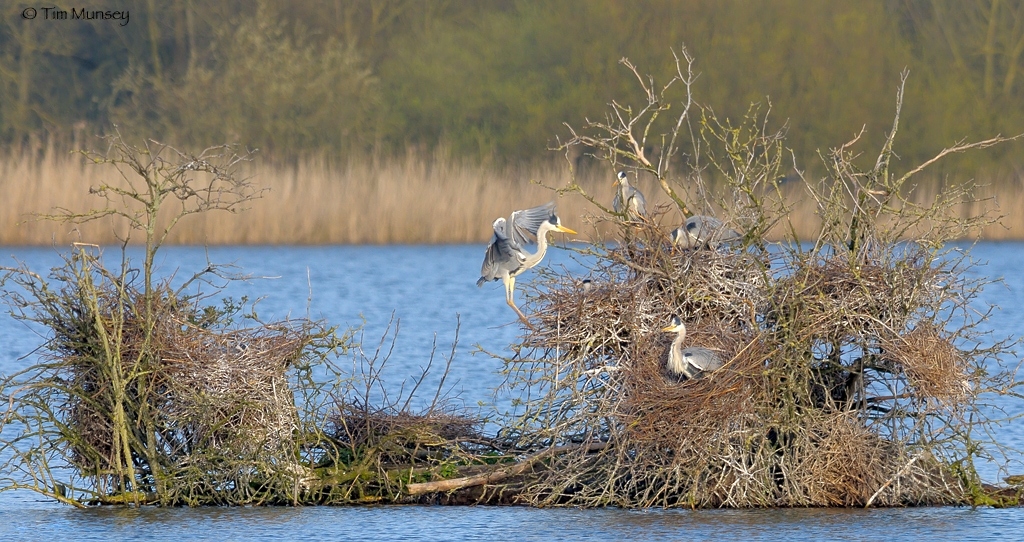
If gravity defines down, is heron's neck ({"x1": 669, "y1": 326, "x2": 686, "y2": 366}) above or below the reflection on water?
above

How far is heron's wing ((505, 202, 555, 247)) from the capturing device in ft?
27.8

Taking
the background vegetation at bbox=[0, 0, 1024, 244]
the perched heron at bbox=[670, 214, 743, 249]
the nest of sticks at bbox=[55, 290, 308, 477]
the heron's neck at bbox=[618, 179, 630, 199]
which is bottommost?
the nest of sticks at bbox=[55, 290, 308, 477]

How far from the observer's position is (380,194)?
22.5 metres

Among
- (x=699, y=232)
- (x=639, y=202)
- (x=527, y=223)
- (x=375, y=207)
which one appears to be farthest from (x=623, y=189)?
(x=375, y=207)

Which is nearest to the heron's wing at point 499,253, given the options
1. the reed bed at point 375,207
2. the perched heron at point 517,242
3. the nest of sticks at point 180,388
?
the perched heron at point 517,242

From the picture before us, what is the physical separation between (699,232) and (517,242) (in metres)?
Answer: 1.59

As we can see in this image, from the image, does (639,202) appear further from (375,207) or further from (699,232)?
(375,207)

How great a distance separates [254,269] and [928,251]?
52.9 ft

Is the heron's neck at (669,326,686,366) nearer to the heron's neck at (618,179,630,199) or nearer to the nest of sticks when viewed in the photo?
the heron's neck at (618,179,630,199)

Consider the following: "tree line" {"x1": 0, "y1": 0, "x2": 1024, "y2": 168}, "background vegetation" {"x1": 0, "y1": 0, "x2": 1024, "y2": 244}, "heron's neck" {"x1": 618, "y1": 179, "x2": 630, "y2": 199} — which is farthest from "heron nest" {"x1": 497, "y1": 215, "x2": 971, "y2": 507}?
"tree line" {"x1": 0, "y1": 0, "x2": 1024, "y2": 168}

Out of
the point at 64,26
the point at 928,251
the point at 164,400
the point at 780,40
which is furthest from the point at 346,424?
the point at 64,26

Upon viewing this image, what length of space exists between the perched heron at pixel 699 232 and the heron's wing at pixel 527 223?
1.47m

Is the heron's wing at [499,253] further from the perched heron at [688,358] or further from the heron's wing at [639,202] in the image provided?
the perched heron at [688,358]

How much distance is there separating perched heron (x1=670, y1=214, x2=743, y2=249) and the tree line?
60.6 ft
